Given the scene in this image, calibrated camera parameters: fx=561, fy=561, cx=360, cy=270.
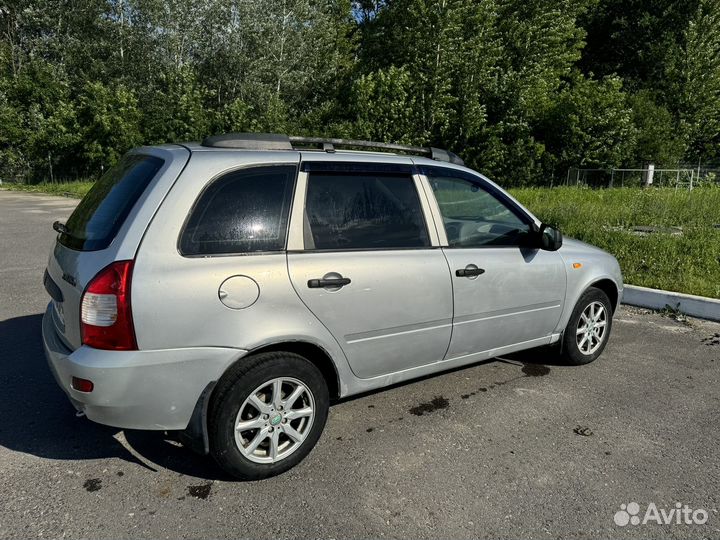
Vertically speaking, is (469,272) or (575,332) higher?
(469,272)

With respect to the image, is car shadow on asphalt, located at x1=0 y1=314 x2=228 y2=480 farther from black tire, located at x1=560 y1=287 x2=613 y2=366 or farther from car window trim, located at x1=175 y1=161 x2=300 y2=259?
black tire, located at x1=560 y1=287 x2=613 y2=366

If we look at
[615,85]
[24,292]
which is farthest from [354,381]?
[615,85]

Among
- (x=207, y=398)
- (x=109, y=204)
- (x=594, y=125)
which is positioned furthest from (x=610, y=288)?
(x=594, y=125)

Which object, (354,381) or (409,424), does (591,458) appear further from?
(354,381)

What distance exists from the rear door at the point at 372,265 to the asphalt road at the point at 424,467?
0.54 m

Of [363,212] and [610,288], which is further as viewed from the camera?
[610,288]

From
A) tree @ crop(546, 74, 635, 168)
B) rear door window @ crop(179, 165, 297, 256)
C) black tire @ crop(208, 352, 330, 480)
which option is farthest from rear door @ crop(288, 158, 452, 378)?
tree @ crop(546, 74, 635, 168)

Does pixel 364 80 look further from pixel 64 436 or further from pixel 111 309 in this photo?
pixel 111 309

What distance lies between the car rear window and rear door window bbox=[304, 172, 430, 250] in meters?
0.88

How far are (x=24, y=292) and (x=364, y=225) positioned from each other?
17.3 ft

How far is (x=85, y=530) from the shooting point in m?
2.60

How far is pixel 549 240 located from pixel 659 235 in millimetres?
5643

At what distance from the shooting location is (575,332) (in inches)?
179

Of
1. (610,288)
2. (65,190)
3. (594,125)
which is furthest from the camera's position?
(594,125)
